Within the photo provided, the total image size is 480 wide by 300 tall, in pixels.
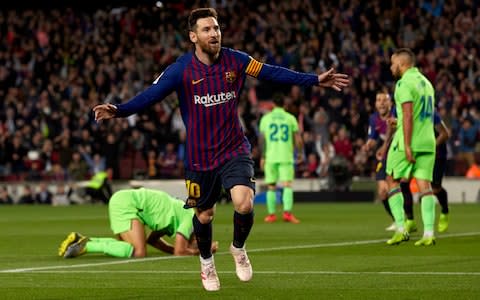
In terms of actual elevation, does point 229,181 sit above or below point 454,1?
below

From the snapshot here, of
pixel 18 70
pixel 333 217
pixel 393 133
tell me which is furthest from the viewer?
pixel 18 70

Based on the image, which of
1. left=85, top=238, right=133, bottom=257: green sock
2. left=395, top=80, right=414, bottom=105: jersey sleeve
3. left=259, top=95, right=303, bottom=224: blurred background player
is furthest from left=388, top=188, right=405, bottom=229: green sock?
left=259, top=95, right=303, bottom=224: blurred background player

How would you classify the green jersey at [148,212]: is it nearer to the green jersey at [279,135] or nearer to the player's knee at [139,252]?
the player's knee at [139,252]

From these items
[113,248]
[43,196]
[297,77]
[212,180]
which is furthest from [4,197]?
[297,77]

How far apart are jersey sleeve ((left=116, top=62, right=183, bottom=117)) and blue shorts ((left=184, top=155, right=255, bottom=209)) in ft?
2.40

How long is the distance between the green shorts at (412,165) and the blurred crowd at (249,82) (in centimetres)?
1672

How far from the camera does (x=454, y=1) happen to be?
1410 inches

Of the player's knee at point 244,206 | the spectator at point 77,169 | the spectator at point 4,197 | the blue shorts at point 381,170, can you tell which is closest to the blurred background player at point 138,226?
the player's knee at point 244,206

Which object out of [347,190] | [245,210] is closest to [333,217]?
[347,190]

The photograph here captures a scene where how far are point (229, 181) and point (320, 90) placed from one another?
→ 2495 centimetres

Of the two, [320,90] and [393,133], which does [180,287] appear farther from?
[320,90]

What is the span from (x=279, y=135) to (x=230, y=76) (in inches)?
493

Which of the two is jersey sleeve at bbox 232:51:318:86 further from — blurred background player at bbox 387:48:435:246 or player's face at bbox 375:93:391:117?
player's face at bbox 375:93:391:117

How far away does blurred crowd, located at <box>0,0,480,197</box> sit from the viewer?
33250mm
